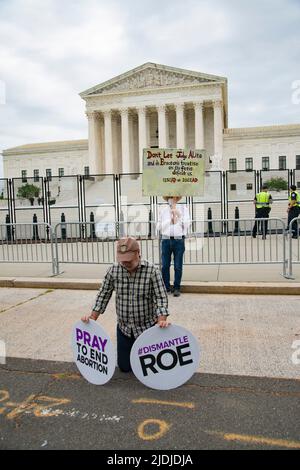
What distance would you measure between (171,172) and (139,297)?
387 cm

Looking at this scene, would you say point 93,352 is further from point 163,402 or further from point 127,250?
point 127,250

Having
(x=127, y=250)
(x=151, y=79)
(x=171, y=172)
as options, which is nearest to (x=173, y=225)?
(x=171, y=172)

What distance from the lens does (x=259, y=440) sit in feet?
8.92

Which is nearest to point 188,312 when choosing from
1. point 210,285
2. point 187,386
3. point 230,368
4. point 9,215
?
point 210,285

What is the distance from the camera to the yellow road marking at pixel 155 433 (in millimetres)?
2771

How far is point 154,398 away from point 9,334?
263 centimetres

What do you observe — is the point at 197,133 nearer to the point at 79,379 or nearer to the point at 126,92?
the point at 126,92

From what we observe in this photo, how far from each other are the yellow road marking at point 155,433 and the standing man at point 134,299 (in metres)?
0.91

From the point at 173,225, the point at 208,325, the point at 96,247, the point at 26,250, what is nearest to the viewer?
the point at 208,325

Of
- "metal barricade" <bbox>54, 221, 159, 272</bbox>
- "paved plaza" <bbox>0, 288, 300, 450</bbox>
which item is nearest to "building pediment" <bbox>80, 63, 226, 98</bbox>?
"metal barricade" <bbox>54, 221, 159, 272</bbox>

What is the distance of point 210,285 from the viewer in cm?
728

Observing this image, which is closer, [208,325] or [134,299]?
[134,299]

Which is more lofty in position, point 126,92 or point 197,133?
point 126,92

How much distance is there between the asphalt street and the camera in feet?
8.98
